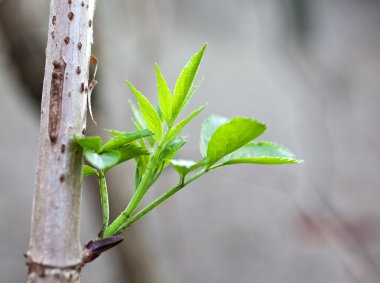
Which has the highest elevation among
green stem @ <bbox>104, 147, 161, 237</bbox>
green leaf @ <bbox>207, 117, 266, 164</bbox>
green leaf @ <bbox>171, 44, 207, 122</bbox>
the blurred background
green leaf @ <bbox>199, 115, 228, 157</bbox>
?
the blurred background

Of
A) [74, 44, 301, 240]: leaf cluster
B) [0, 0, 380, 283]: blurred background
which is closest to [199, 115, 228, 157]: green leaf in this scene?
[74, 44, 301, 240]: leaf cluster

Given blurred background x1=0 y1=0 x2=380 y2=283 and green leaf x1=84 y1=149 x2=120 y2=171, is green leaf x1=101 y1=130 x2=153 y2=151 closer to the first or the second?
green leaf x1=84 y1=149 x2=120 y2=171

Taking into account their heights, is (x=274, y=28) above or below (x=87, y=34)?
above

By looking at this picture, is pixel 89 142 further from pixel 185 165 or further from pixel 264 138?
pixel 264 138

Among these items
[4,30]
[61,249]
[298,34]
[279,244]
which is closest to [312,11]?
[298,34]

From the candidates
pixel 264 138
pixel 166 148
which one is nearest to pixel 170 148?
pixel 166 148

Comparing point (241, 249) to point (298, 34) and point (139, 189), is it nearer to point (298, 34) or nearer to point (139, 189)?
point (298, 34)
